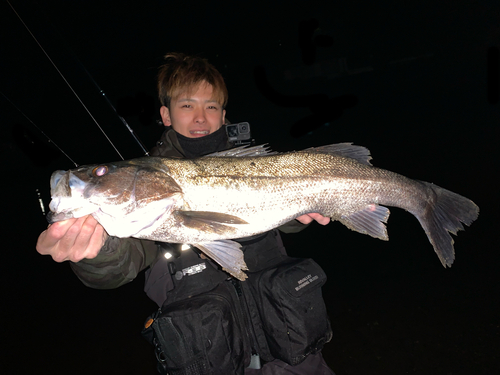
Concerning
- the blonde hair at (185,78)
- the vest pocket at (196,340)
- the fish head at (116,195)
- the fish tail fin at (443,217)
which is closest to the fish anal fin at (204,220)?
the fish head at (116,195)

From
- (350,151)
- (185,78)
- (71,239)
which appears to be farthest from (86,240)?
(350,151)

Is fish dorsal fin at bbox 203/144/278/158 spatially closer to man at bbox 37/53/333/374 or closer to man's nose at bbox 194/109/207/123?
man at bbox 37/53/333/374

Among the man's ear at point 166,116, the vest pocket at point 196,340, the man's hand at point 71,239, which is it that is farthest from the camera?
the man's ear at point 166,116

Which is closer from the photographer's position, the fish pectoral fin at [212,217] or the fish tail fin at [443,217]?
the fish pectoral fin at [212,217]

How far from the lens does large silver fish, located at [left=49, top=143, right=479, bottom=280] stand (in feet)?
5.08

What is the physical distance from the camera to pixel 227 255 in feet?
5.58

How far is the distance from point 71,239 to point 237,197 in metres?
1.11

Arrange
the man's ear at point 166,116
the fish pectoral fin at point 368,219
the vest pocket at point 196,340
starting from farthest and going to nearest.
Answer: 1. the man's ear at point 166,116
2. the fish pectoral fin at point 368,219
3. the vest pocket at point 196,340

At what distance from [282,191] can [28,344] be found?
5.33 m

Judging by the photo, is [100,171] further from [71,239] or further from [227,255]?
[227,255]

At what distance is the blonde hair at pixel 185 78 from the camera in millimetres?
2590

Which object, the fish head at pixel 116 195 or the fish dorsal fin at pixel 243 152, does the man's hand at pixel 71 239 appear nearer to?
the fish head at pixel 116 195

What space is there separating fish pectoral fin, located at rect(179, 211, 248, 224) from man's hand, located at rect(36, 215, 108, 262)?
58 centimetres

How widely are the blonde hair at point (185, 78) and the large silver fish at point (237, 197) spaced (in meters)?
1.15
